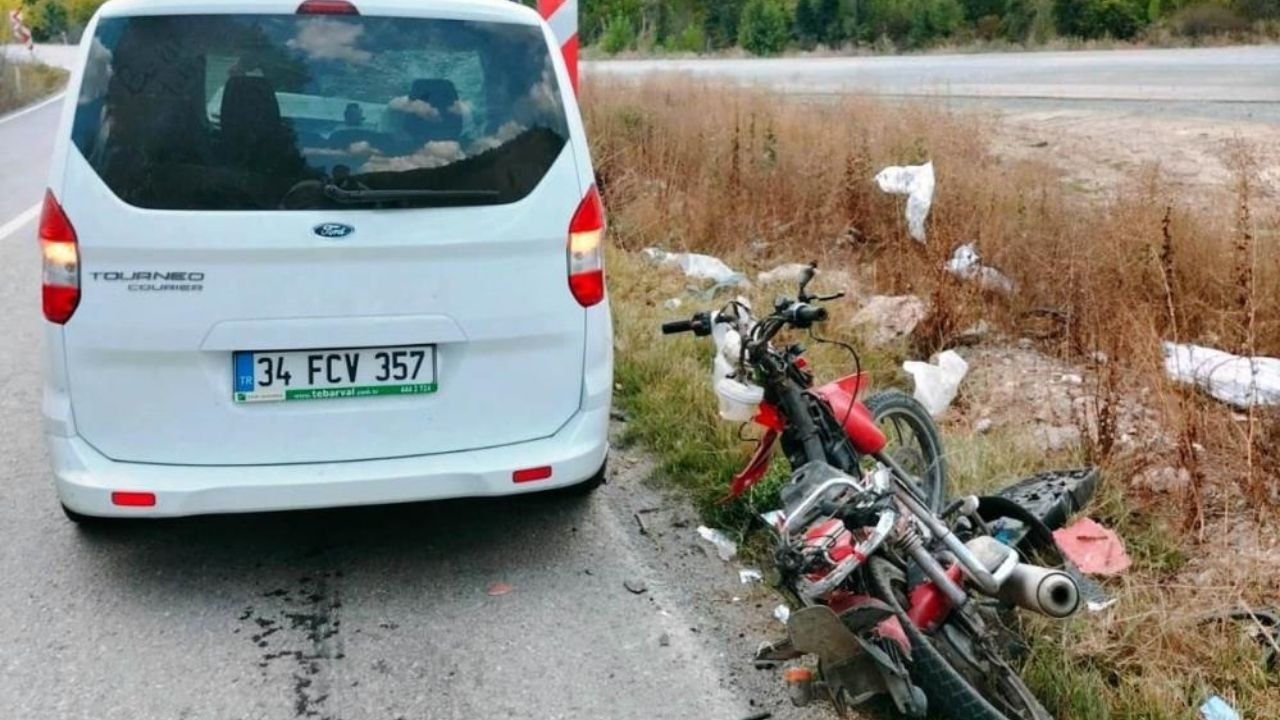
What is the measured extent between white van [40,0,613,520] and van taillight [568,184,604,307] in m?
0.01

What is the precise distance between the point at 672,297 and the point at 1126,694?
4591mm

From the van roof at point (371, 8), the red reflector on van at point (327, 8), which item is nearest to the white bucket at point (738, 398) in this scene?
the van roof at point (371, 8)

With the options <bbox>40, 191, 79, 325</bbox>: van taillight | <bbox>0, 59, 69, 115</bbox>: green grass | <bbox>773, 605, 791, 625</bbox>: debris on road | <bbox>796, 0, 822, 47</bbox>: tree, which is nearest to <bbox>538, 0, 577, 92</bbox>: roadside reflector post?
<bbox>40, 191, 79, 325</bbox>: van taillight

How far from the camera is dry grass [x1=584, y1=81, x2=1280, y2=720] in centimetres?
317

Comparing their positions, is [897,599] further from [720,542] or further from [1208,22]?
[1208,22]

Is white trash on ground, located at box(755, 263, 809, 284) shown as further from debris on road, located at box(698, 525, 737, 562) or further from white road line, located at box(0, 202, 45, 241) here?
white road line, located at box(0, 202, 45, 241)

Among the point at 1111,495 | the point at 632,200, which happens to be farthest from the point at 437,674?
the point at 632,200

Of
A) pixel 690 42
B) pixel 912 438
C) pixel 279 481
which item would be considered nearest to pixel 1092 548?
pixel 912 438

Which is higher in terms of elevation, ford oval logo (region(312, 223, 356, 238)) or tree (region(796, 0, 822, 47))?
ford oval logo (region(312, 223, 356, 238))

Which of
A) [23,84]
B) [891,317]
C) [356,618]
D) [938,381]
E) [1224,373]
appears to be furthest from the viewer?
[23,84]

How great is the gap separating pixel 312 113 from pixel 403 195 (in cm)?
38

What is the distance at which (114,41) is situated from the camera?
11.1 ft

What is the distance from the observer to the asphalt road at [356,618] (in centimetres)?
315

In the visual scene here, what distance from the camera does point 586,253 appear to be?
3715 millimetres
